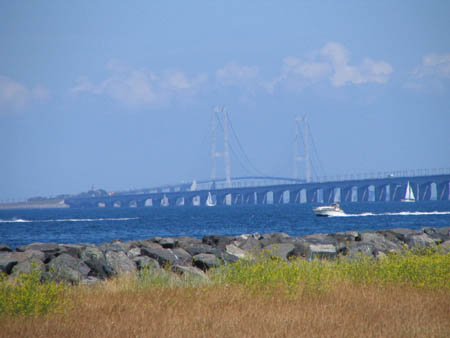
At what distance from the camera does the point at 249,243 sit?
17.9 m

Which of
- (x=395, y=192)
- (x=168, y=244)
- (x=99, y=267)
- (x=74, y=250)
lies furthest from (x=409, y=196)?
(x=99, y=267)

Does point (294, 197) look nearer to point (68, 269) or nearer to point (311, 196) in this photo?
point (311, 196)

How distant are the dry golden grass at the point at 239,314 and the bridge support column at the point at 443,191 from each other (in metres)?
130

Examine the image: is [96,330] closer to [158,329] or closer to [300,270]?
[158,329]

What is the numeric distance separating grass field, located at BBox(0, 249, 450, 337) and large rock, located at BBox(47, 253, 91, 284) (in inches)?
29.3

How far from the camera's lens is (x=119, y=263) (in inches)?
513

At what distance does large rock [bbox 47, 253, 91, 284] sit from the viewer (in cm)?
1123

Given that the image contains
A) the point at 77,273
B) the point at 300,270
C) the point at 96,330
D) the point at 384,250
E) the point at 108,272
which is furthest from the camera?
the point at 384,250

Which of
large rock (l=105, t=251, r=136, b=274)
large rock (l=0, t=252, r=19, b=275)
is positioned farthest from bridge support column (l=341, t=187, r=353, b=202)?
large rock (l=0, t=252, r=19, b=275)

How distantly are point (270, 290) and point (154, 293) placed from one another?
166 cm

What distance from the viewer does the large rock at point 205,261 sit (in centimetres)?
1336

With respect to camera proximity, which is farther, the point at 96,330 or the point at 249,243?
the point at 249,243

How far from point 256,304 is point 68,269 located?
13.3 ft

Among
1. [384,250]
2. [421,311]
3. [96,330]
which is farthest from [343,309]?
[384,250]
